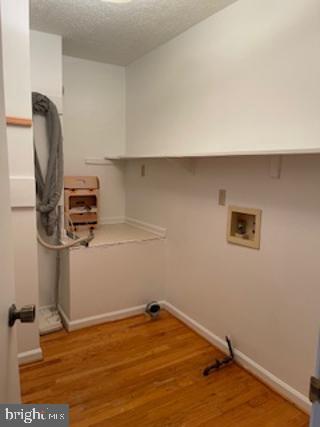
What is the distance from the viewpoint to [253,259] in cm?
208

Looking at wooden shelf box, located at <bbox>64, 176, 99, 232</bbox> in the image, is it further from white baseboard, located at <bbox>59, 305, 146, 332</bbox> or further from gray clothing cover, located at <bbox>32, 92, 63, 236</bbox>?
white baseboard, located at <bbox>59, 305, 146, 332</bbox>

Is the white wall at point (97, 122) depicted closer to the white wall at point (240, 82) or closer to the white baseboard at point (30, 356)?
the white wall at point (240, 82)

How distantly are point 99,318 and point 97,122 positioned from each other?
6.67ft

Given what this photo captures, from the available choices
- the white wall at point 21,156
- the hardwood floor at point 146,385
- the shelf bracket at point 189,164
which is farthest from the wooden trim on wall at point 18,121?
the hardwood floor at point 146,385

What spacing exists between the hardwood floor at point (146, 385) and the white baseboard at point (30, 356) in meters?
0.05

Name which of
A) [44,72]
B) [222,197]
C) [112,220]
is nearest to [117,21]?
[44,72]

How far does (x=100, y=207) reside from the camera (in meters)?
3.51

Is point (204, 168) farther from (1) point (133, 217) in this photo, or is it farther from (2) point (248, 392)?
(2) point (248, 392)

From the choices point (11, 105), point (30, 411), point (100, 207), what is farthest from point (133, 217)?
point (30, 411)

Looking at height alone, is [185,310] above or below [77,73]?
below

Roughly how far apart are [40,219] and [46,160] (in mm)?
512

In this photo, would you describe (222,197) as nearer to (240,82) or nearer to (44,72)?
(240,82)

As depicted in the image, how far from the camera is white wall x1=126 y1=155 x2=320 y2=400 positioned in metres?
1.76

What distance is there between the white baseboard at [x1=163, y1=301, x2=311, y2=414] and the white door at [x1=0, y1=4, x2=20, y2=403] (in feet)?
5.24
